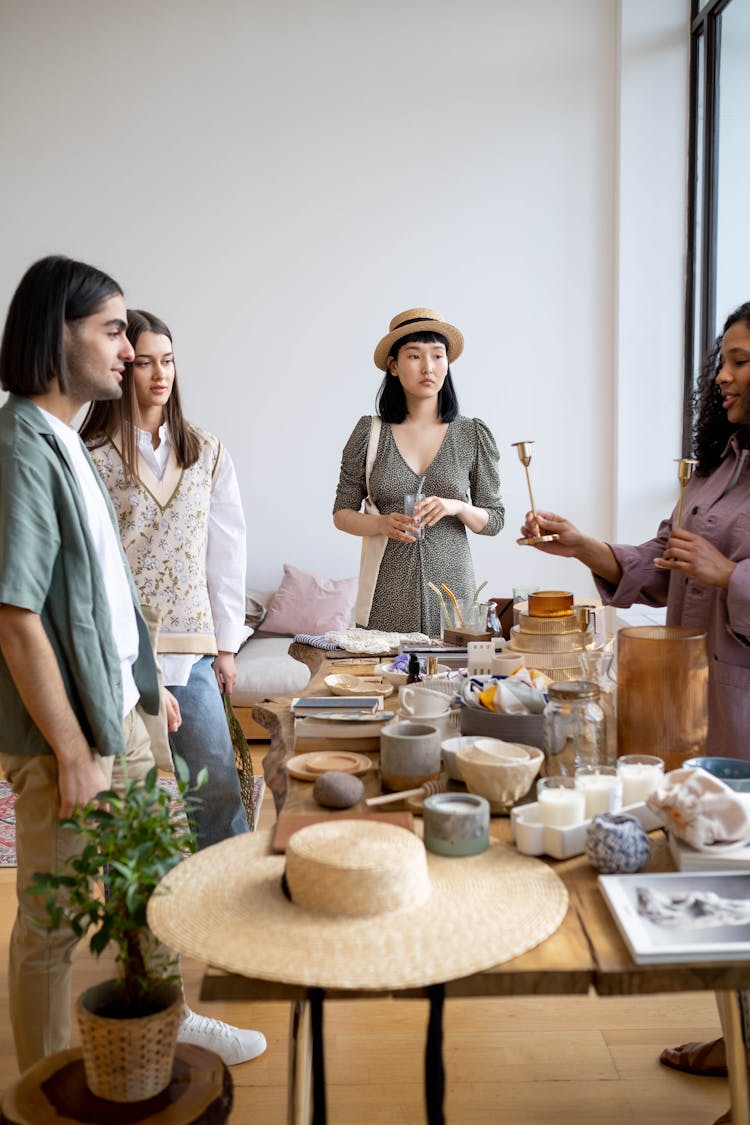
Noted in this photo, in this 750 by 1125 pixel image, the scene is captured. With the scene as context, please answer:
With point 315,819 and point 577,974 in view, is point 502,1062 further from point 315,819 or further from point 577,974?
point 577,974

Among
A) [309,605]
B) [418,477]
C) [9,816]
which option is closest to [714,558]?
[418,477]

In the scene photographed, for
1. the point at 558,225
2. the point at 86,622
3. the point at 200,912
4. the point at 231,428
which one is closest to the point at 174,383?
the point at 86,622

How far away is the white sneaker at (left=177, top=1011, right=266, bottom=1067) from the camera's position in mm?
2182

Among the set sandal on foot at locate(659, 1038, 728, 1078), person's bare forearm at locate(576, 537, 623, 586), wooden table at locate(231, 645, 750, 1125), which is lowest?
sandal on foot at locate(659, 1038, 728, 1078)

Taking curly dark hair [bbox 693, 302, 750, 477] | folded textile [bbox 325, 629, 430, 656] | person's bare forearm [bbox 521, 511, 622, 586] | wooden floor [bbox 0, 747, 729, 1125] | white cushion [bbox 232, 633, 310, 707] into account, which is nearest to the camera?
wooden floor [bbox 0, 747, 729, 1125]

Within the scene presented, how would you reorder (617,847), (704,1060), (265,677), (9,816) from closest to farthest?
1. (617,847)
2. (704,1060)
3. (9,816)
4. (265,677)

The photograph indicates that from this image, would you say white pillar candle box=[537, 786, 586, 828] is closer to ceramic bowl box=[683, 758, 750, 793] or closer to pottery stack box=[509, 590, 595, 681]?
ceramic bowl box=[683, 758, 750, 793]

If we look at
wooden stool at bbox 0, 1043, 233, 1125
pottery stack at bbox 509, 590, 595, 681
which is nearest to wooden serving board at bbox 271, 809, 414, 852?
wooden stool at bbox 0, 1043, 233, 1125

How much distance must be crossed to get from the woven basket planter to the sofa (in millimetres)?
3273

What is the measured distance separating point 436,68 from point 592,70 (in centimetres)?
79

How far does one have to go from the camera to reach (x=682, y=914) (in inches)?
44.4

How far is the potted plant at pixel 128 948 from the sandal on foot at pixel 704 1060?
1.23 m

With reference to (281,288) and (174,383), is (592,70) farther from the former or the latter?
(174,383)

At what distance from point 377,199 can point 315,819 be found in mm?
4432
